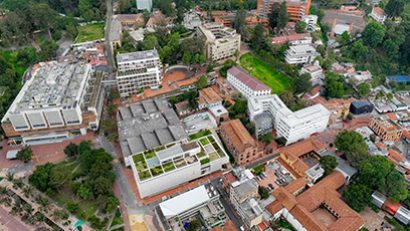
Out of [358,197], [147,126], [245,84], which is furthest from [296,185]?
[147,126]

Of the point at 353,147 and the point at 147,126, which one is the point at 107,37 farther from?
the point at 353,147

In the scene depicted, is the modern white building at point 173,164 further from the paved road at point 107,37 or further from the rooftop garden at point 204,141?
the paved road at point 107,37

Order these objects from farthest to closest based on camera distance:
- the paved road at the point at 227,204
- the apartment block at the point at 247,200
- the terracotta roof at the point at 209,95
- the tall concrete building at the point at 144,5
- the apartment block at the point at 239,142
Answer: the tall concrete building at the point at 144,5
the terracotta roof at the point at 209,95
the apartment block at the point at 239,142
the paved road at the point at 227,204
the apartment block at the point at 247,200

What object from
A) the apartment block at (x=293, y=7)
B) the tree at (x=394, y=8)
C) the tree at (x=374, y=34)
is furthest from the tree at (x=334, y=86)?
the tree at (x=394, y=8)

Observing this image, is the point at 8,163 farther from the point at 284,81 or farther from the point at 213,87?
the point at 284,81

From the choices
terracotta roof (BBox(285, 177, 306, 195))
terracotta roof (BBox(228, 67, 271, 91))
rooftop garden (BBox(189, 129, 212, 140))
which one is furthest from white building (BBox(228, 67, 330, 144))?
terracotta roof (BBox(285, 177, 306, 195))

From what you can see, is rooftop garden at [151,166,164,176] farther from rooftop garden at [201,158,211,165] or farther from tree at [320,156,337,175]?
tree at [320,156,337,175]
